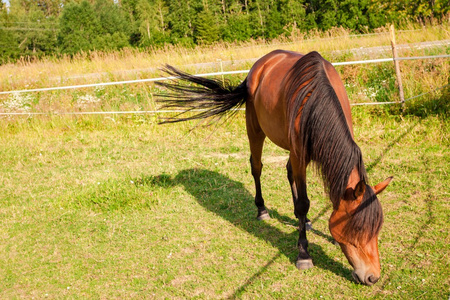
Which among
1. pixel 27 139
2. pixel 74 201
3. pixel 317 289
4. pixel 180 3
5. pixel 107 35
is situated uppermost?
pixel 180 3

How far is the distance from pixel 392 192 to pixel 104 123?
21.4ft

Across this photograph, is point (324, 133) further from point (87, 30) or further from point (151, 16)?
point (151, 16)

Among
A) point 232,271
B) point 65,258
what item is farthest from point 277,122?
point 65,258

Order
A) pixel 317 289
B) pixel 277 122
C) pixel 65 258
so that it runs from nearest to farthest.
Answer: pixel 317 289 → pixel 277 122 → pixel 65 258

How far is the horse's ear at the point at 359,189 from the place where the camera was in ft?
8.00

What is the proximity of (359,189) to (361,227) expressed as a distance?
0.80 ft

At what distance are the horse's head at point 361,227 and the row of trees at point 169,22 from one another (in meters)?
24.9

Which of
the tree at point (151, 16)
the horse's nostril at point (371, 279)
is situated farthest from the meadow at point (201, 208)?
the tree at point (151, 16)

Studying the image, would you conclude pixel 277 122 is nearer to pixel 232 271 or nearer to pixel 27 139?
Result: pixel 232 271

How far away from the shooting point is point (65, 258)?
12.7 feet

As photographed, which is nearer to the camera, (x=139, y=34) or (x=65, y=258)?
(x=65, y=258)

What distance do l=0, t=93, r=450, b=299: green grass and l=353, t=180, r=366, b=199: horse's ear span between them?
84 centimetres

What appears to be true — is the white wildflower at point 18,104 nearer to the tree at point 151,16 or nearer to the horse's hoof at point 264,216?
the horse's hoof at point 264,216

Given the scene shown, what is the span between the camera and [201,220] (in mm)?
4418
